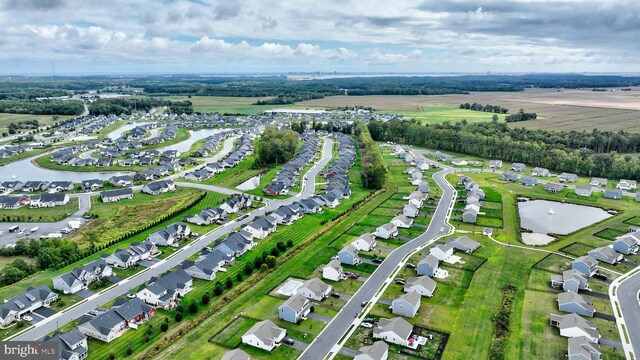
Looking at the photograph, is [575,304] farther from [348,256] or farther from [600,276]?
[348,256]

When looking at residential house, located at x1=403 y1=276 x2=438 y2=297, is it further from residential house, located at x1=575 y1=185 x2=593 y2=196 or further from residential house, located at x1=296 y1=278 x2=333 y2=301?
residential house, located at x1=575 y1=185 x2=593 y2=196

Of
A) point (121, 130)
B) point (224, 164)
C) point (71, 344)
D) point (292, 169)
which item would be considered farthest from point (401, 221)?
point (121, 130)

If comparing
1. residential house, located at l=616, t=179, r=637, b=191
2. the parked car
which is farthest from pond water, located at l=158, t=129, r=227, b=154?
residential house, located at l=616, t=179, r=637, b=191

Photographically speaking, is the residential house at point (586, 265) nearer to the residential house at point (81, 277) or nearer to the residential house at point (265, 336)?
the residential house at point (265, 336)

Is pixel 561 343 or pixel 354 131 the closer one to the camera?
pixel 561 343

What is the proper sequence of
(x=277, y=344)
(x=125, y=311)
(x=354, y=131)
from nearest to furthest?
(x=277, y=344)
(x=125, y=311)
(x=354, y=131)

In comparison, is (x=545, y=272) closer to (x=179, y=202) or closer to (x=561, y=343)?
(x=561, y=343)

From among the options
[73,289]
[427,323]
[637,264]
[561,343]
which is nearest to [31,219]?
[73,289]
